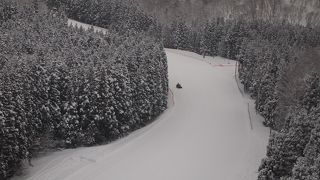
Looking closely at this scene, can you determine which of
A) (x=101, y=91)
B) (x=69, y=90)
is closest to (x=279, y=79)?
(x=101, y=91)

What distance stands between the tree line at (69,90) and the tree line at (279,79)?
14.7 metres

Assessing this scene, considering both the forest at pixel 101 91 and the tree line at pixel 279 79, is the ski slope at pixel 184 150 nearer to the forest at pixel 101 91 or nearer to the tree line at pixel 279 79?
the forest at pixel 101 91

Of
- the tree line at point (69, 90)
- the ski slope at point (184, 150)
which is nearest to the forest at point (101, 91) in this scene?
the tree line at point (69, 90)

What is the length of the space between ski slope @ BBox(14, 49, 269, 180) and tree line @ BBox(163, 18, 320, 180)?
12.3 feet

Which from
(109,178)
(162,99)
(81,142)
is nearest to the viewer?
(109,178)

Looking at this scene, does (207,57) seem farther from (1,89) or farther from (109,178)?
(1,89)

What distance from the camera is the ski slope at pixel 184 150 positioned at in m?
46.3

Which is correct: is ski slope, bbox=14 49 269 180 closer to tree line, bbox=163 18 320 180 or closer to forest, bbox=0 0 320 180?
forest, bbox=0 0 320 180

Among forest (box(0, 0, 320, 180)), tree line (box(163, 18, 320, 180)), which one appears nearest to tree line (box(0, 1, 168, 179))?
forest (box(0, 0, 320, 180))

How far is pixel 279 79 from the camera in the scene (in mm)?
60219

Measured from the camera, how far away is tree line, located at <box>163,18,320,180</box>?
1446 inches

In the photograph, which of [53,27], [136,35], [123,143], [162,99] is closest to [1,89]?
[123,143]

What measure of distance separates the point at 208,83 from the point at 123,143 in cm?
3284

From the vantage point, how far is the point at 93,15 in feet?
375
